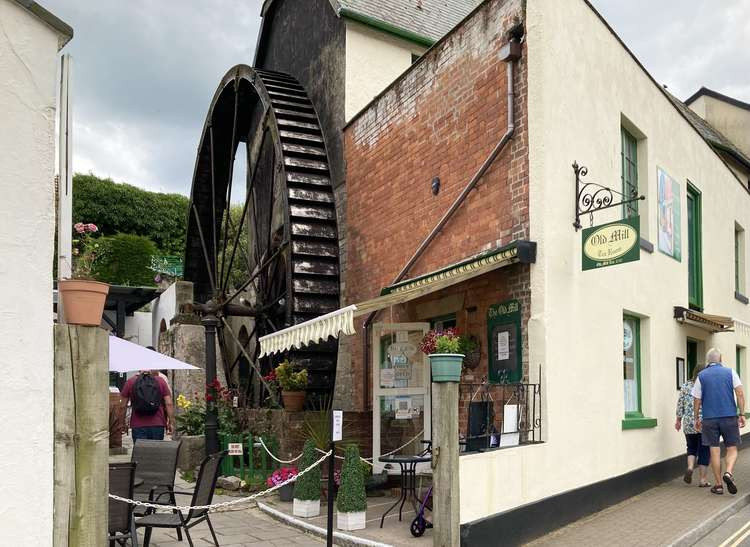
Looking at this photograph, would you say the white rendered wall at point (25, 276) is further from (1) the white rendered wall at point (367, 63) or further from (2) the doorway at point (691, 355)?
(2) the doorway at point (691, 355)

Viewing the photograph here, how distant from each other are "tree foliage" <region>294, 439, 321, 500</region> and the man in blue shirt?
442cm

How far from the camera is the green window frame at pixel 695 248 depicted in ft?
38.3

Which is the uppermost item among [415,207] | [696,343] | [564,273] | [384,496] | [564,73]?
[564,73]

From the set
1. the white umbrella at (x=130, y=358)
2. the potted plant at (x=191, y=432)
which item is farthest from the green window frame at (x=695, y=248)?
the white umbrella at (x=130, y=358)

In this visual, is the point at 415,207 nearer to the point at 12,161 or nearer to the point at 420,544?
the point at 420,544

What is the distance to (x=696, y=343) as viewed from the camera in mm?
11875

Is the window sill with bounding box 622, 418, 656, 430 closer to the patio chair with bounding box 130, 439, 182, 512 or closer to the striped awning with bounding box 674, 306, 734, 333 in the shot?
the striped awning with bounding box 674, 306, 734, 333

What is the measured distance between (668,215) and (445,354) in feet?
19.2

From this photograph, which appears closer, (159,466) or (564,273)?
(159,466)

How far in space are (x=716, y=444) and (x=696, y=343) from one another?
3.75 m

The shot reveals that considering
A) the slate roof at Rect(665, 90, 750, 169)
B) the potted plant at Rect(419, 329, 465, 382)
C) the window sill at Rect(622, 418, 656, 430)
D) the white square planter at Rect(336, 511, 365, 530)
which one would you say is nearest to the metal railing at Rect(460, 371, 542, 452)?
the potted plant at Rect(419, 329, 465, 382)

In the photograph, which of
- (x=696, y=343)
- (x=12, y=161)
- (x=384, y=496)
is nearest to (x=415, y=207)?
(x=384, y=496)

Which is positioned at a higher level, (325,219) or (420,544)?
(325,219)

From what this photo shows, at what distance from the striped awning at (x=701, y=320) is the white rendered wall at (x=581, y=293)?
0.18 metres
